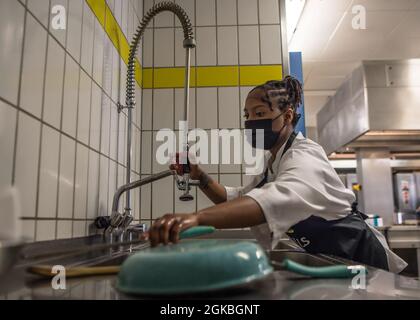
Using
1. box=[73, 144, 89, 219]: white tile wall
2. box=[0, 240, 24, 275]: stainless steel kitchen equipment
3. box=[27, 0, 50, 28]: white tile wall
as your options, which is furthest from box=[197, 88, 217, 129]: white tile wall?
box=[0, 240, 24, 275]: stainless steel kitchen equipment

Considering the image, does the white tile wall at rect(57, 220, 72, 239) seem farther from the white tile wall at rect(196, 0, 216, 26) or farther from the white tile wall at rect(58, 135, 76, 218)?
the white tile wall at rect(196, 0, 216, 26)

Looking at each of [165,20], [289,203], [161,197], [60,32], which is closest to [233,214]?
[289,203]

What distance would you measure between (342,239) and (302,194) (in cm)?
30

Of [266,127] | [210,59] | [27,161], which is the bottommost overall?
[27,161]

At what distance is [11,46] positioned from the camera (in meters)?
0.68

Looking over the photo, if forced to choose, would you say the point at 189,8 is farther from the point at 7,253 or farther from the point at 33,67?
the point at 7,253

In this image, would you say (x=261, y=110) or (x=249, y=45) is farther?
(x=249, y=45)

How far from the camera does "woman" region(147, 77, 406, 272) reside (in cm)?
73

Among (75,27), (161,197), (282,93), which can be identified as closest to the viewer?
(75,27)

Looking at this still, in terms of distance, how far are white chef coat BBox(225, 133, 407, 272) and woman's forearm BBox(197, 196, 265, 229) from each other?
2 centimetres

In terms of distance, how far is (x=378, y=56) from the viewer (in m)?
3.79

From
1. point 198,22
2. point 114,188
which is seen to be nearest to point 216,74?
point 198,22

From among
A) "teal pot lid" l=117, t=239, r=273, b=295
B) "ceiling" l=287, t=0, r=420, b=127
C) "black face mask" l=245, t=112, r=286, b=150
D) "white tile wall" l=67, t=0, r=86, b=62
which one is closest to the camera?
"teal pot lid" l=117, t=239, r=273, b=295

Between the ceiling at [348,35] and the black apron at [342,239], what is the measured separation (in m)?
2.19
